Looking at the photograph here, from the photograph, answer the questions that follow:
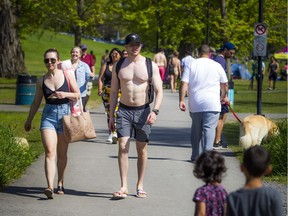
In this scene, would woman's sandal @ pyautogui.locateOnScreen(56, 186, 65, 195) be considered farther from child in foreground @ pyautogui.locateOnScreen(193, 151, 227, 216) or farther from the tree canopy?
the tree canopy

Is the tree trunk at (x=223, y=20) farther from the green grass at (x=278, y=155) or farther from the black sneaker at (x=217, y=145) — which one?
the green grass at (x=278, y=155)

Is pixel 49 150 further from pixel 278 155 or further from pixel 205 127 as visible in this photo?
pixel 278 155

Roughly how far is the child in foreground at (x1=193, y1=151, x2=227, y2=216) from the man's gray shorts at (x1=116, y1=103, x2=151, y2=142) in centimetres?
459

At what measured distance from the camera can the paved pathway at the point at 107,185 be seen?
32.0 feet

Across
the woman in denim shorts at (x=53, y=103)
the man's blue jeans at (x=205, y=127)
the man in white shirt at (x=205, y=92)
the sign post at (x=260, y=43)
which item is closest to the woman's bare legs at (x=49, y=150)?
the woman in denim shorts at (x=53, y=103)

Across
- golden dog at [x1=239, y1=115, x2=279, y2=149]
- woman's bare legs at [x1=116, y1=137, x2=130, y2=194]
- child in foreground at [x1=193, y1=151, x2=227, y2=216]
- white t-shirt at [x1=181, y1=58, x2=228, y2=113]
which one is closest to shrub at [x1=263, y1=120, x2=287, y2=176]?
golden dog at [x1=239, y1=115, x2=279, y2=149]

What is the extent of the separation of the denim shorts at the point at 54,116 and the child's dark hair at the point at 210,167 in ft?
16.0

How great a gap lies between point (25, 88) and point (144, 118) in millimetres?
16651

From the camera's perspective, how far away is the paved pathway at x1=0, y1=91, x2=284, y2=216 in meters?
9.75

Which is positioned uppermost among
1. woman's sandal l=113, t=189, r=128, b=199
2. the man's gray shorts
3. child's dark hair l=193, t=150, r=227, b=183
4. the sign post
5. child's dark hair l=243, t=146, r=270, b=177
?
the sign post

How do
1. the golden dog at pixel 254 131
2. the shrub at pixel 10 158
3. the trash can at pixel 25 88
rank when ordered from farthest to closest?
the trash can at pixel 25 88
the golden dog at pixel 254 131
the shrub at pixel 10 158

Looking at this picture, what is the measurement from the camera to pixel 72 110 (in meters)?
10.5

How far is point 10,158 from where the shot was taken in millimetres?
11672

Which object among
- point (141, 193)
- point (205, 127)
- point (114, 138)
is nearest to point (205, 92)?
point (205, 127)
